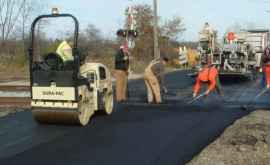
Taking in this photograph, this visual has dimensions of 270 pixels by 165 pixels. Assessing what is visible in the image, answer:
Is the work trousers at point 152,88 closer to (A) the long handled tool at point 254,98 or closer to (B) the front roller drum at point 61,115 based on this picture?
(A) the long handled tool at point 254,98

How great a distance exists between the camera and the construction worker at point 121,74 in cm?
1620

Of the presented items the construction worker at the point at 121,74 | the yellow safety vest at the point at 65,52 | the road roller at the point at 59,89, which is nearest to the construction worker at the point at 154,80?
the construction worker at the point at 121,74

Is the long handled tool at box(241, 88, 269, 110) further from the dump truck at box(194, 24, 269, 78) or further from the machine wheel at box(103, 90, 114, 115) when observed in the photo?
the dump truck at box(194, 24, 269, 78)

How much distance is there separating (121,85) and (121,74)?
411mm

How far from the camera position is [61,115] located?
10.6 m

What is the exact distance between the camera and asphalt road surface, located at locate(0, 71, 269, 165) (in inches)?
311

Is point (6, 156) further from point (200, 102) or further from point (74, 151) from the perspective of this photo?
point (200, 102)

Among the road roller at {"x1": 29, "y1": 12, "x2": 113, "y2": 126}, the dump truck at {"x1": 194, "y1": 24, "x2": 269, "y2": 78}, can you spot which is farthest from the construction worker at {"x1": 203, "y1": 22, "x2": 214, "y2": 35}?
the road roller at {"x1": 29, "y1": 12, "x2": 113, "y2": 126}

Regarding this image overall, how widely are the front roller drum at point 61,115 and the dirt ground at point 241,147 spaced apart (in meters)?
3.00

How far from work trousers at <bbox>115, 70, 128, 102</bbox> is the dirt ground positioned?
5.87 m

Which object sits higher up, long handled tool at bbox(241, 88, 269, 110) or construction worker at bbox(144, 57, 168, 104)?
construction worker at bbox(144, 57, 168, 104)

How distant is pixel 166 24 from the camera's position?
169 ft

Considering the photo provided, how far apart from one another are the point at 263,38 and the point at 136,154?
2589 cm

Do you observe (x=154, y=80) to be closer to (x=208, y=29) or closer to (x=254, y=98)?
(x=254, y=98)
